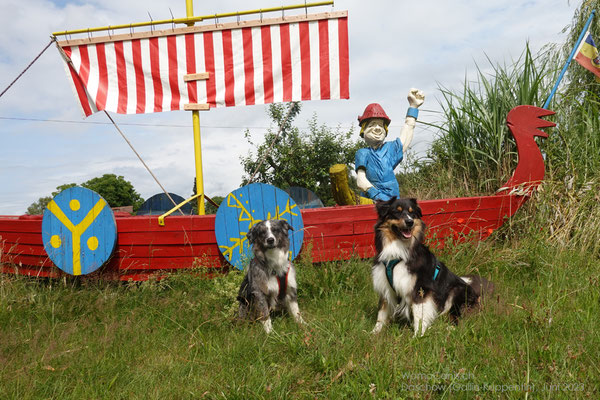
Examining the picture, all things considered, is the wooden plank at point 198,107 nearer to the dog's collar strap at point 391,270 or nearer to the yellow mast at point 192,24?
the yellow mast at point 192,24

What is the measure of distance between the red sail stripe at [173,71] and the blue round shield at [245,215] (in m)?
2.15

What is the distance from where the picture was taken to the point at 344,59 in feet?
19.7

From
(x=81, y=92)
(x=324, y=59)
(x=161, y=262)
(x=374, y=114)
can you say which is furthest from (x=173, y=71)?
(x=374, y=114)

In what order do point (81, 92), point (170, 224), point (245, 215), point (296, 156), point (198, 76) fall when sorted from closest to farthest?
point (245, 215)
point (170, 224)
point (198, 76)
point (81, 92)
point (296, 156)

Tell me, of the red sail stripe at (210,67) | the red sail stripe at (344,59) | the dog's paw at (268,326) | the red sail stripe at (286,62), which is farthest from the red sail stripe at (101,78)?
the dog's paw at (268,326)

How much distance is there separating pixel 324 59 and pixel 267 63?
85 cm

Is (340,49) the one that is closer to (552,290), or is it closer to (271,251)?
(271,251)

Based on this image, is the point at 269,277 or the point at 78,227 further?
the point at 78,227

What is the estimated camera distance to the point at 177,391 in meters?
2.60

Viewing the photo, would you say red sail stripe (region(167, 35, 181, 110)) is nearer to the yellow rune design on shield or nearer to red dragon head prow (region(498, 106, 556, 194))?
the yellow rune design on shield

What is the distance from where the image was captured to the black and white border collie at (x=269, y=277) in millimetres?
3806

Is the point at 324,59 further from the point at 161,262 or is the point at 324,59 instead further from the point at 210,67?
the point at 161,262

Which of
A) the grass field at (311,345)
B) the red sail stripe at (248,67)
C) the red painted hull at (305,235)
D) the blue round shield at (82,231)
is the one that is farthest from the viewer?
the red sail stripe at (248,67)

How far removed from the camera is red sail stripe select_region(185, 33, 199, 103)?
595 centimetres
